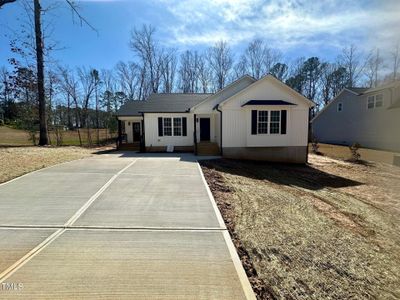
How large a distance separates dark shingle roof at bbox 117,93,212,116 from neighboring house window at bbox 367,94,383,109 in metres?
16.9

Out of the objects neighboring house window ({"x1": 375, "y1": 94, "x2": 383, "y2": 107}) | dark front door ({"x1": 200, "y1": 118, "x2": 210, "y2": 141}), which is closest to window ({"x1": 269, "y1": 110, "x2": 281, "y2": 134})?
dark front door ({"x1": 200, "y1": 118, "x2": 210, "y2": 141})

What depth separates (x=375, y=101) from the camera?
82.3ft

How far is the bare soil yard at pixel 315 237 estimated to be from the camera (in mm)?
3354

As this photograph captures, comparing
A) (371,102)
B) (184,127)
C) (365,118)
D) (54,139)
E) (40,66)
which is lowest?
(54,139)

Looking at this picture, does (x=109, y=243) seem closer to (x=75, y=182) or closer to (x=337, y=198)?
(x=75, y=182)

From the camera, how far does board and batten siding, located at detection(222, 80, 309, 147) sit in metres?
15.4

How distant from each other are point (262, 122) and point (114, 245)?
1288cm

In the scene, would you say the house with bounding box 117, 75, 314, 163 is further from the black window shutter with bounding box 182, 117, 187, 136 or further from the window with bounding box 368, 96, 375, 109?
the window with bounding box 368, 96, 375, 109

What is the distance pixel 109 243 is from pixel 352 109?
30607 mm

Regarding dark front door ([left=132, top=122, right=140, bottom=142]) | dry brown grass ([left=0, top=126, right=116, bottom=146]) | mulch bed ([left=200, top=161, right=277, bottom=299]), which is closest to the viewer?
mulch bed ([left=200, top=161, right=277, bottom=299])

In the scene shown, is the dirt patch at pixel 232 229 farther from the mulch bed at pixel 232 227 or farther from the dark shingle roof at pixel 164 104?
the dark shingle roof at pixel 164 104

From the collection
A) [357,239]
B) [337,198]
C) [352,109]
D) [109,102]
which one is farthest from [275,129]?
[109,102]

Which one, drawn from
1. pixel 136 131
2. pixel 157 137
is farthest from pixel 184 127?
pixel 136 131

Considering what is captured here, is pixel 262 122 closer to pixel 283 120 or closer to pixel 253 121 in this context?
pixel 253 121
